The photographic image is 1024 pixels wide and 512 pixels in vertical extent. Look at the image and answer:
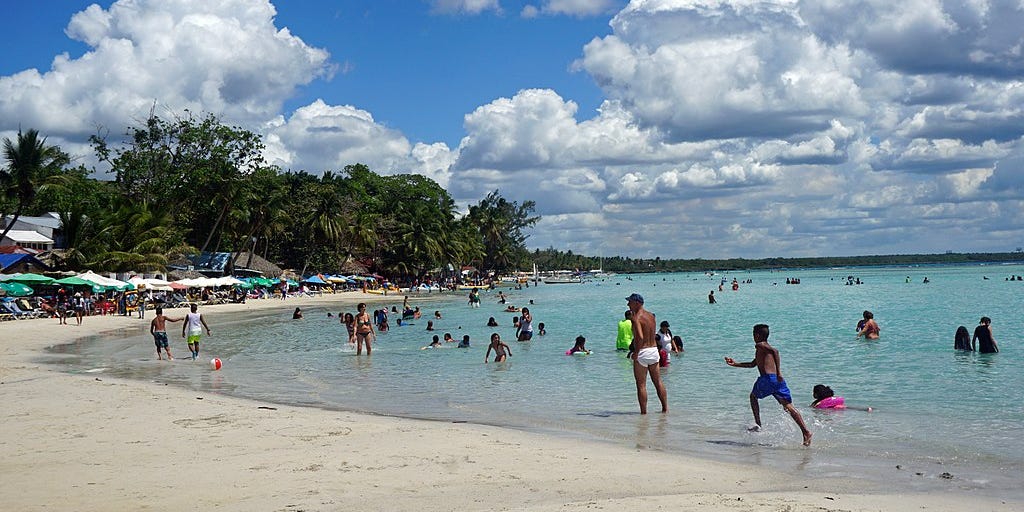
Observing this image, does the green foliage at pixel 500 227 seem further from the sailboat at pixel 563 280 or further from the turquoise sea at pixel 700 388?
the turquoise sea at pixel 700 388

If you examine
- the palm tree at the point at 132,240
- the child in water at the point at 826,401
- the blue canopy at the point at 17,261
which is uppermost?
the palm tree at the point at 132,240

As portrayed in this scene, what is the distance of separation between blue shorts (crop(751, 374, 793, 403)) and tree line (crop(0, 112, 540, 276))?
38.2 metres

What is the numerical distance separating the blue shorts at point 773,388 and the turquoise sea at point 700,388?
1.81ft

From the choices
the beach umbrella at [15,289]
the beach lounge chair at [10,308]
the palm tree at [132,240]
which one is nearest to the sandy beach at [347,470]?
the beach umbrella at [15,289]

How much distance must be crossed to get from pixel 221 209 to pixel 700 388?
48.4 meters

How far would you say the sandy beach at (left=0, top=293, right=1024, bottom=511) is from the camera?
21.7ft

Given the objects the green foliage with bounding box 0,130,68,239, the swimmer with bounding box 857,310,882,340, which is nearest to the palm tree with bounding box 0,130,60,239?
the green foliage with bounding box 0,130,68,239

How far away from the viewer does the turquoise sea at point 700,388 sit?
30.4 feet

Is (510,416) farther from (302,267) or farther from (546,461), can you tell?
(302,267)

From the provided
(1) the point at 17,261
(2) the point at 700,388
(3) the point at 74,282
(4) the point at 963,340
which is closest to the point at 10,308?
(3) the point at 74,282

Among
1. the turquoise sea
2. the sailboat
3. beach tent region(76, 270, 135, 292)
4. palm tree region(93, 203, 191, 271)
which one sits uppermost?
palm tree region(93, 203, 191, 271)

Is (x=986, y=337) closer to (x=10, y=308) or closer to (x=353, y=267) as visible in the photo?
(x=10, y=308)

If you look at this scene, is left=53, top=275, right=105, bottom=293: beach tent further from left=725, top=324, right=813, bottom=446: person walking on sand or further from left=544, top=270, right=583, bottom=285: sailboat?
left=544, top=270, right=583, bottom=285: sailboat

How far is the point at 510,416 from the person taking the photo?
39.9 feet
